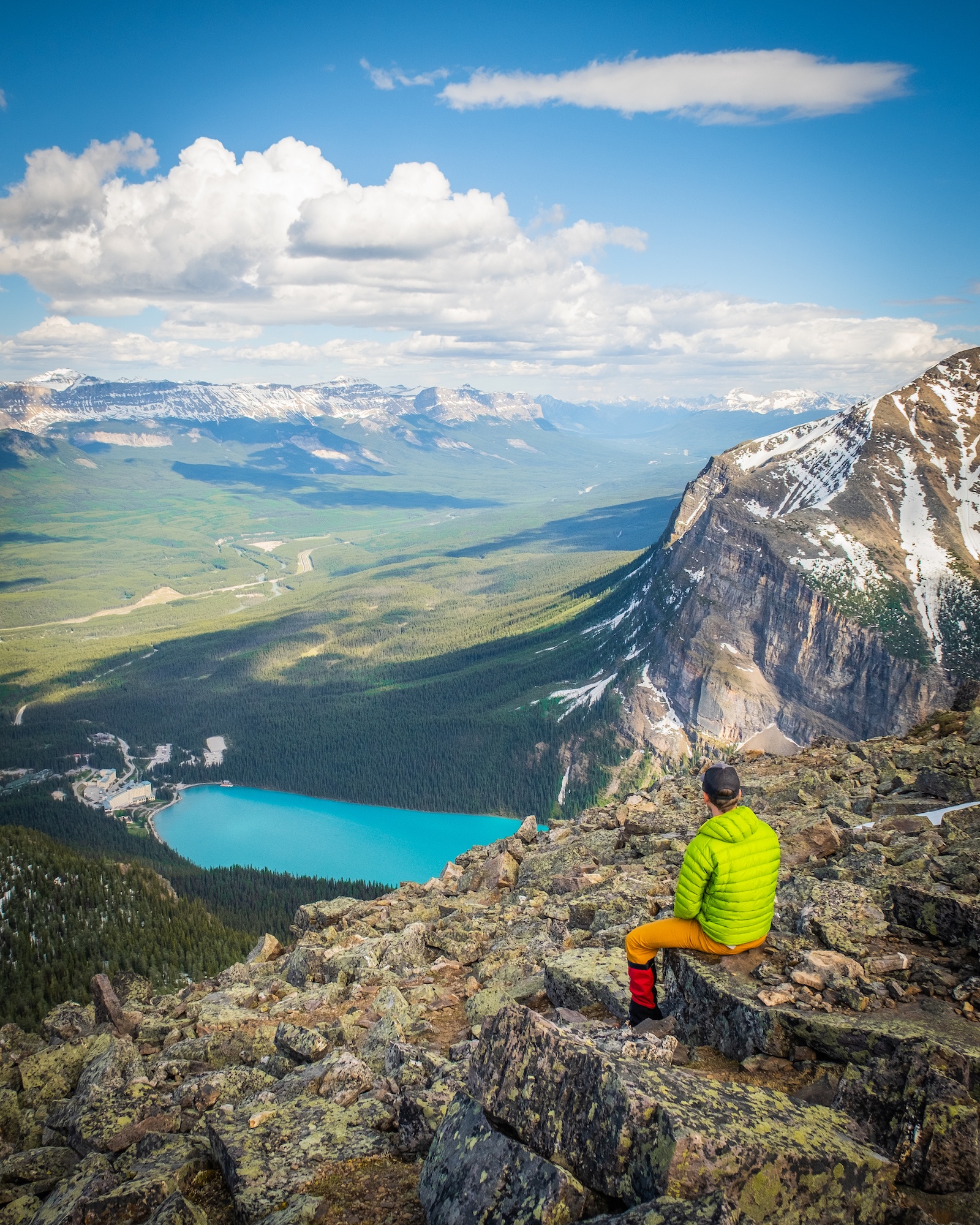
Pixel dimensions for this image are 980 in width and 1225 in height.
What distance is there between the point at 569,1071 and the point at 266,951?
2686 centimetres

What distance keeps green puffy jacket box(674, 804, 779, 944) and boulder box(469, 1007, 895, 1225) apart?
11.3 feet

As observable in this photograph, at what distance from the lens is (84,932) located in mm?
74312

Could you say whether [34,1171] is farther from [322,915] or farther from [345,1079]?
[322,915]

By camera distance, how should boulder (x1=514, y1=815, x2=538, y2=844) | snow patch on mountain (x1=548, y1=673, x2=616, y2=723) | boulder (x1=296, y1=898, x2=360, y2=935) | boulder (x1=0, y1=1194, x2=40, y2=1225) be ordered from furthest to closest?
snow patch on mountain (x1=548, y1=673, x2=616, y2=723) < boulder (x1=514, y1=815, x2=538, y2=844) < boulder (x1=296, y1=898, x2=360, y2=935) < boulder (x1=0, y1=1194, x2=40, y2=1225)

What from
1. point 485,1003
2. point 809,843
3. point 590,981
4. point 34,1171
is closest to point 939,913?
point 590,981

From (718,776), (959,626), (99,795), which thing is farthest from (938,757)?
(99,795)

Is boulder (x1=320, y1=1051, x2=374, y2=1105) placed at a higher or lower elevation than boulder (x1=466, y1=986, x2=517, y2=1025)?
higher

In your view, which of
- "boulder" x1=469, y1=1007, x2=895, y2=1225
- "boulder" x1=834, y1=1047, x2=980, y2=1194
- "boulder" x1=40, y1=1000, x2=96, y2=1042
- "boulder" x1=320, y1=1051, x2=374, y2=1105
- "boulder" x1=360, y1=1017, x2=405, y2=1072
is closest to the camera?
"boulder" x1=469, y1=1007, x2=895, y2=1225

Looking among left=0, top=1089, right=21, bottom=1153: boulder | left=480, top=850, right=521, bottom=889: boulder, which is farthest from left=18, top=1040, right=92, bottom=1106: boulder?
left=480, top=850, right=521, bottom=889: boulder

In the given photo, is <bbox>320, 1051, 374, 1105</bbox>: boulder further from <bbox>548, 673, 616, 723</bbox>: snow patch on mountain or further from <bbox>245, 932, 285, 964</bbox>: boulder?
<bbox>548, 673, 616, 723</bbox>: snow patch on mountain

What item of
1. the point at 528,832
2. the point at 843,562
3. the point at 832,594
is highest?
the point at 843,562

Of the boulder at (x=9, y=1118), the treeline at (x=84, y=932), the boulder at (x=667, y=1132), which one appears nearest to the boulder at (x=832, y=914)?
the boulder at (x=667, y=1132)

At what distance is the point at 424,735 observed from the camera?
614 ft

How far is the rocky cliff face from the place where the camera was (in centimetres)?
14912
